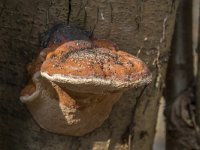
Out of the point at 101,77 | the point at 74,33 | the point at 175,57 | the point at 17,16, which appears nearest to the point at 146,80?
the point at 101,77

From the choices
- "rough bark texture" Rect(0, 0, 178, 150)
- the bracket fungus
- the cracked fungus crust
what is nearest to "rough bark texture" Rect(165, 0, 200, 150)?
"rough bark texture" Rect(0, 0, 178, 150)

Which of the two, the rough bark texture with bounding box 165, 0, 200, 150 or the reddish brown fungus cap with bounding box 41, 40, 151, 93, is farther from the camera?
the rough bark texture with bounding box 165, 0, 200, 150

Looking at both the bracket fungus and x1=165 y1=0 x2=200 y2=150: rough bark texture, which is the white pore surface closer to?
the bracket fungus

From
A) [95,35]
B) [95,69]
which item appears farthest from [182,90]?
[95,69]

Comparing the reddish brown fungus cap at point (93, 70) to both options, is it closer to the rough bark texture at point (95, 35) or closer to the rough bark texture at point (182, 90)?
the rough bark texture at point (95, 35)

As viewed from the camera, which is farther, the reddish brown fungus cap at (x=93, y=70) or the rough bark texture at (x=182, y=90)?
the rough bark texture at (x=182, y=90)

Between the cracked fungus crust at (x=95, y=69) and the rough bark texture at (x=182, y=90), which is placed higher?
the cracked fungus crust at (x=95, y=69)

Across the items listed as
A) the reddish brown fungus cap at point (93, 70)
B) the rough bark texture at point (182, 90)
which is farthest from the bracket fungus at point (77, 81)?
the rough bark texture at point (182, 90)

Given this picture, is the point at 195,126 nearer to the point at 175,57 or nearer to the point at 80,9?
the point at 175,57

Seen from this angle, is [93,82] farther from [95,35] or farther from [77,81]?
[95,35]
